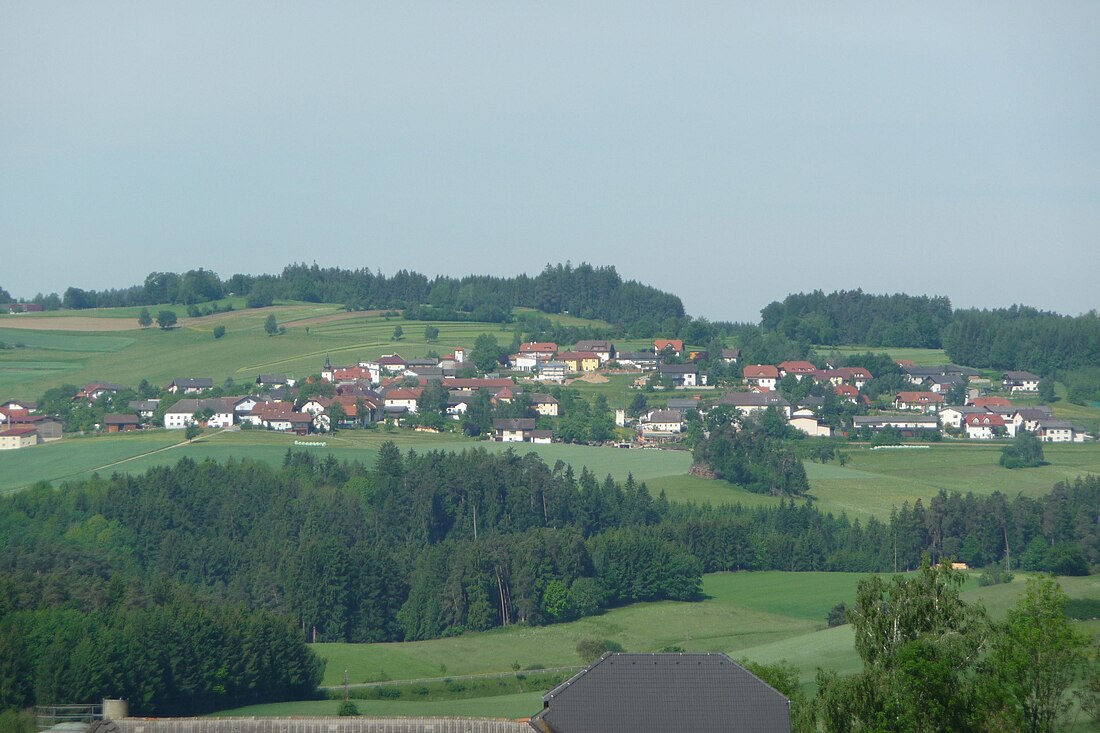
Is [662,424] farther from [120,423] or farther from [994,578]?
[994,578]

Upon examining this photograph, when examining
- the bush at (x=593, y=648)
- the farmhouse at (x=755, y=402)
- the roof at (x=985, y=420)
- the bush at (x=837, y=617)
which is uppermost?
the farmhouse at (x=755, y=402)

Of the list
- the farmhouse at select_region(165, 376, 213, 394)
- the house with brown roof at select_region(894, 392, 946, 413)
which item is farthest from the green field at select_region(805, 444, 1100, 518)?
the farmhouse at select_region(165, 376, 213, 394)

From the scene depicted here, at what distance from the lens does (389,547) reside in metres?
91.8

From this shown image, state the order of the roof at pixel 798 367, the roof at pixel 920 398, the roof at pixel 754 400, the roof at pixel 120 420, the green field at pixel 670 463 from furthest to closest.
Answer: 1. the roof at pixel 798 367
2. the roof at pixel 920 398
3. the roof at pixel 754 400
4. the roof at pixel 120 420
5. the green field at pixel 670 463

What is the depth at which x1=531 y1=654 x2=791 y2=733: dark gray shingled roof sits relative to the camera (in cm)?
3231

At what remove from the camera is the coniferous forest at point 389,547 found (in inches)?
2377

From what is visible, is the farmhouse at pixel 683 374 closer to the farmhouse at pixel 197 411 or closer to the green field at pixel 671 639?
the farmhouse at pixel 197 411

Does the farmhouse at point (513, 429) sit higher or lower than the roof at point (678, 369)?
lower

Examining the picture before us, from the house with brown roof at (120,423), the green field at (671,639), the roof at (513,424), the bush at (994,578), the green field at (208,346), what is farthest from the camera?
the green field at (208,346)

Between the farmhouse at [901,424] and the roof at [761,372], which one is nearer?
the farmhouse at [901,424]

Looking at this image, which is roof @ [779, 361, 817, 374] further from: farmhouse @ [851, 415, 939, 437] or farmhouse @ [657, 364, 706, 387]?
farmhouse @ [851, 415, 939, 437]

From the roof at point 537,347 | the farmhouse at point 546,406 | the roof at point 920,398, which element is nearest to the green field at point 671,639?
the farmhouse at point 546,406

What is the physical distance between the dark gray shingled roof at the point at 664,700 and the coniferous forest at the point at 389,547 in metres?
26.5

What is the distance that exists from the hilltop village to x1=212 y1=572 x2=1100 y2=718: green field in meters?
46.9
